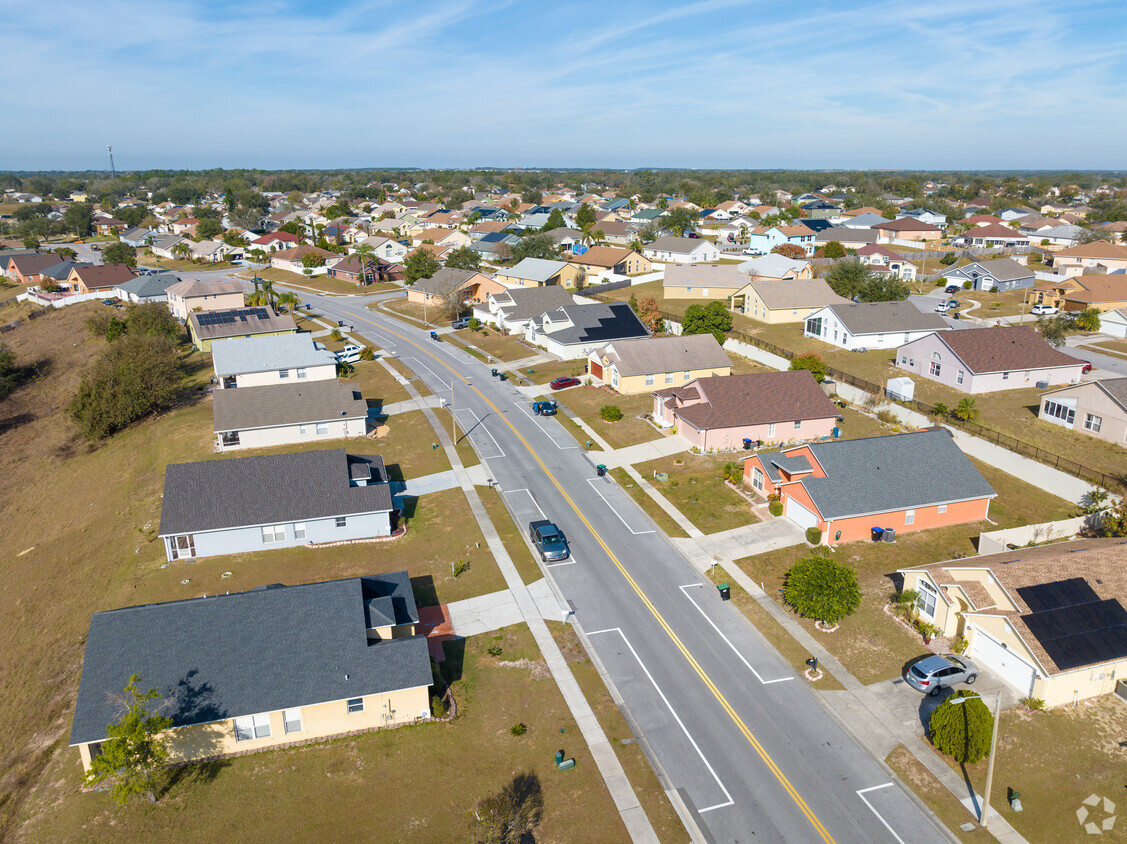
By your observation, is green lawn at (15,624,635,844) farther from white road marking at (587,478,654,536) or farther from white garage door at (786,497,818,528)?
white garage door at (786,497,818,528)

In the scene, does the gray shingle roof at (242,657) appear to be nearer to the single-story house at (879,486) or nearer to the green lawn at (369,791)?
the green lawn at (369,791)

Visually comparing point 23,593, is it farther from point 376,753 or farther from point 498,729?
point 498,729

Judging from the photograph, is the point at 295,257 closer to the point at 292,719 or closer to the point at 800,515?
the point at 800,515

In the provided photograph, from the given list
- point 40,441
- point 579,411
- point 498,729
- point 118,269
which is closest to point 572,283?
point 579,411

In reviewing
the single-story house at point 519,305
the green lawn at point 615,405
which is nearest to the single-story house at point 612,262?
the single-story house at point 519,305

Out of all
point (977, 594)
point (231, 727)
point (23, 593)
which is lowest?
point (23, 593)

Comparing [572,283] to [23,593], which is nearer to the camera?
[23,593]

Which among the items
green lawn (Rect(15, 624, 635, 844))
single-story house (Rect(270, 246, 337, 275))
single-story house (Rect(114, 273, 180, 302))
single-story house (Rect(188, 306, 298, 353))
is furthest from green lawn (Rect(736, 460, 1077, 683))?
single-story house (Rect(270, 246, 337, 275))
